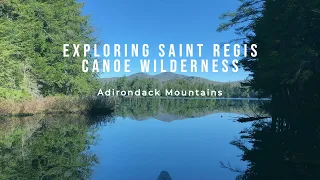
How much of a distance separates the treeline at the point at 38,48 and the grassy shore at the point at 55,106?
1.05m

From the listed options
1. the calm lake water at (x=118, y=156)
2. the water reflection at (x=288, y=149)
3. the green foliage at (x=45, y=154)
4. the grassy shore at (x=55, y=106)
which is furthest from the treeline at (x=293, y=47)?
the grassy shore at (x=55, y=106)

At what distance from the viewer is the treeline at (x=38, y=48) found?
27.9 metres

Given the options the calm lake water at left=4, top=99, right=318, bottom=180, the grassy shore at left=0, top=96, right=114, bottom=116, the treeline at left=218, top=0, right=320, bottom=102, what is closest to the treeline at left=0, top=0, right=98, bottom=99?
the grassy shore at left=0, top=96, right=114, bottom=116

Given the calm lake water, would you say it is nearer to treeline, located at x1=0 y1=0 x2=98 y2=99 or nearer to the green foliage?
the green foliage

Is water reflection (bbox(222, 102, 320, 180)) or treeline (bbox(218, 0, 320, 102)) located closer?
water reflection (bbox(222, 102, 320, 180))

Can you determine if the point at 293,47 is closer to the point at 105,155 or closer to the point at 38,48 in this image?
the point at 105,155

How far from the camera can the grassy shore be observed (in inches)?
1058

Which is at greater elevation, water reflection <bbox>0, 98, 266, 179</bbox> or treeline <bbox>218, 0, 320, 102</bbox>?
treeline <bbox>218, 0, 320, 102</bbox>

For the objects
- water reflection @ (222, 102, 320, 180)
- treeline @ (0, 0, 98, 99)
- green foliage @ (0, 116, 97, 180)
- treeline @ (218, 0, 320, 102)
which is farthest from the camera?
treeline @ (0, 0, 98, 99)

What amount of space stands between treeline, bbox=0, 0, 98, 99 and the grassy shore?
41.3 inches

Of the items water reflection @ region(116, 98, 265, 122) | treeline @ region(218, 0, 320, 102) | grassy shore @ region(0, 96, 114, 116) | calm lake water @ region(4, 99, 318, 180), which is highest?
treeline @ region(218, 0, 320, 102)

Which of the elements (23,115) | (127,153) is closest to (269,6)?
(127,153)

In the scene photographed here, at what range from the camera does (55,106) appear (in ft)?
104

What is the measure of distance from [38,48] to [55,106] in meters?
8.10
